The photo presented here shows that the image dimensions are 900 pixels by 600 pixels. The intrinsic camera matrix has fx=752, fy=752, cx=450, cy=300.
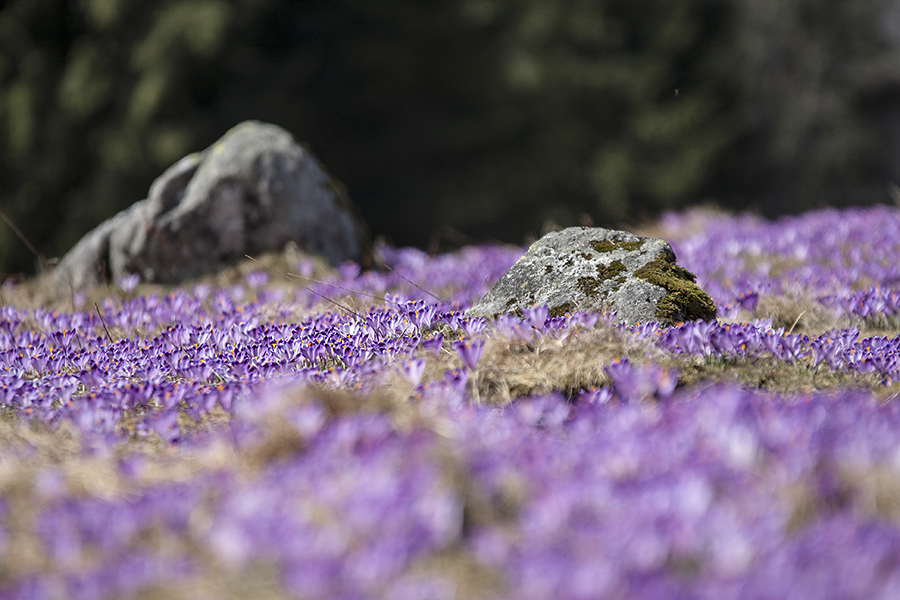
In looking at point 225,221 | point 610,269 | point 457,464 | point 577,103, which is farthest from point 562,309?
point 577,103

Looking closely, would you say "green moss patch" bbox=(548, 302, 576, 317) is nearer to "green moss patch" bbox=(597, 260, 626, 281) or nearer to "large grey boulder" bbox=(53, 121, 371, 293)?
"green moss patch" bbox=(597, 260, 626, 281)

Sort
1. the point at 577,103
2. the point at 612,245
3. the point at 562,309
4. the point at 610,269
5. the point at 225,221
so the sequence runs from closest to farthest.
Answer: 1. the point at 562,309
2. the point at 610,269
3. the point at 612,245
4. the point at 225,221
5. the point at 577,103

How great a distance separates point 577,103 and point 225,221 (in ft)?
43.8

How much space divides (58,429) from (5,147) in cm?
1389

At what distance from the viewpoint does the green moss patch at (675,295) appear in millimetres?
4035

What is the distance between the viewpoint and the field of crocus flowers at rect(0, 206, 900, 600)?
1.84m

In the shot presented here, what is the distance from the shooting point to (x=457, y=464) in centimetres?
227

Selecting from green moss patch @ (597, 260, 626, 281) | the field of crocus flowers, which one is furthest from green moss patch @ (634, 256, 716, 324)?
the field of crocus flowers

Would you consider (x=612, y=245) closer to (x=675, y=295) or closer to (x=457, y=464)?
(x=675, y=295)

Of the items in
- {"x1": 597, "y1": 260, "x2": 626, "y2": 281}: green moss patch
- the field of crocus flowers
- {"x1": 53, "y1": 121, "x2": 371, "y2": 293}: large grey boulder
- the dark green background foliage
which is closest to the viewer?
the field of crocus flowers

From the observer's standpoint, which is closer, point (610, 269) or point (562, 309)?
point (562, 309)

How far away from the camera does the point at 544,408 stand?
299 cm

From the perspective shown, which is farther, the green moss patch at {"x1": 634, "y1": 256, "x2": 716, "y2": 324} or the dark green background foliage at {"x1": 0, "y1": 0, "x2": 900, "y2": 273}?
the dark green background foliage at {"x1": 0, "y1": 0, "x2": 900, "y2": 273}

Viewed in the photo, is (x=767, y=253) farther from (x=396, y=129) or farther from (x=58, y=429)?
(x=396, y=129)
